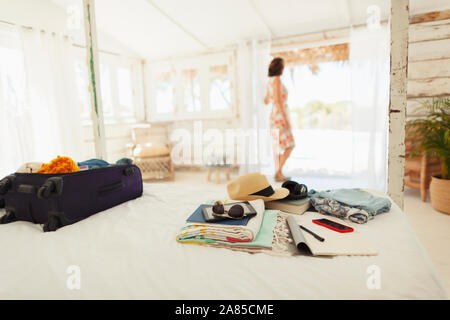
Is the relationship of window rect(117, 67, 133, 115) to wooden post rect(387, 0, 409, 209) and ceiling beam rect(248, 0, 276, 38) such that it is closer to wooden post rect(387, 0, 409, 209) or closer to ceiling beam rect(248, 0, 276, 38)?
ceiling beam rect(248, 0, 276, 38)

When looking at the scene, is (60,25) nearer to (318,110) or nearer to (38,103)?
(38,103)

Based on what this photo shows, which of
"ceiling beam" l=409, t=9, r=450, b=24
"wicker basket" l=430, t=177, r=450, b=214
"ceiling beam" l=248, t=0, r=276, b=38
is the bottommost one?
"wicker basket" l=430, t=177, r=450, b=214

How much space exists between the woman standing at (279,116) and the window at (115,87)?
258 centimetres

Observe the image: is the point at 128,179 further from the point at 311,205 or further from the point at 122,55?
the point at 122,55

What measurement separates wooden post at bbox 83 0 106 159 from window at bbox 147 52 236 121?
9.75 feet

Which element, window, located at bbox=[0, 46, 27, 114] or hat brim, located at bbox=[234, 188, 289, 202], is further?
window, located at bbox=[0, 46, 27, 114]

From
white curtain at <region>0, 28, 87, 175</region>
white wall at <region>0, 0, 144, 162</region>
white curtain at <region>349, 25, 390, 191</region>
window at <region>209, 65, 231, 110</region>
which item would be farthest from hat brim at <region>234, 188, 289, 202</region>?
window at <region>209, 65, 231, 110</region>

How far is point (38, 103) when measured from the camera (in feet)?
11.0

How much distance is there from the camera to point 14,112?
3184 millimetres

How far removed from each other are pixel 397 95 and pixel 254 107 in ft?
9.89

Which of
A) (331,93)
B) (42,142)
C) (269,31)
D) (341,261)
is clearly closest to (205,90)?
(269,31)

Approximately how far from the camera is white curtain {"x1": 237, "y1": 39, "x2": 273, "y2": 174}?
4.37 meters

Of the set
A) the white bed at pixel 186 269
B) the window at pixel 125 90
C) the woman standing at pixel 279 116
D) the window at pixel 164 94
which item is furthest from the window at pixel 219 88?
the white bed at pixel 186 269

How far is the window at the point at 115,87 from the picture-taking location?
13.7ft
